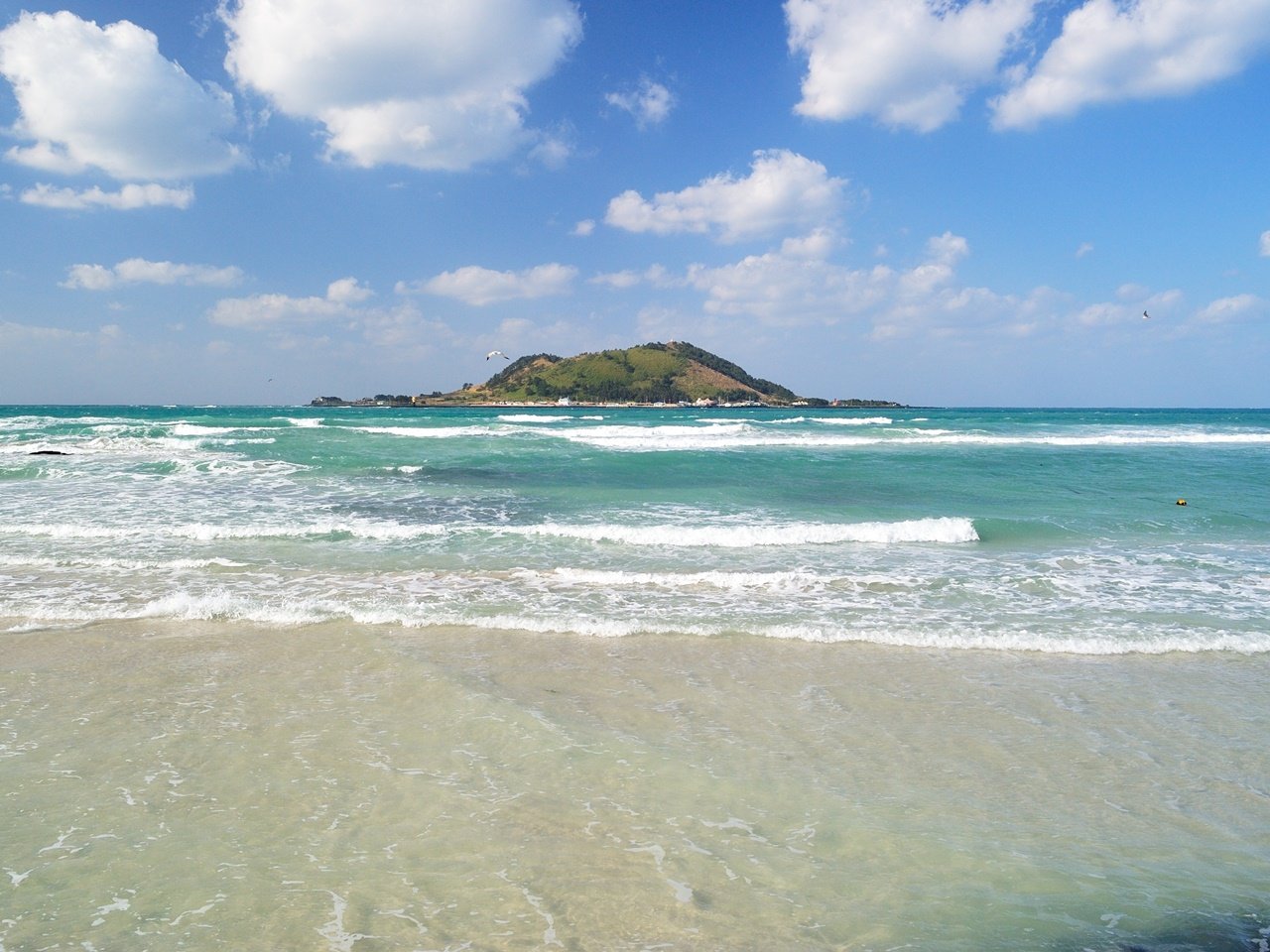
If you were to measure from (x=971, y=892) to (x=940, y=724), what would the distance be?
2139 mm

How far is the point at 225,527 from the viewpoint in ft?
43.5

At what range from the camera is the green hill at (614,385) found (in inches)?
6718

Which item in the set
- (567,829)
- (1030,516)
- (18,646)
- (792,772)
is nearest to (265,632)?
(18,646)

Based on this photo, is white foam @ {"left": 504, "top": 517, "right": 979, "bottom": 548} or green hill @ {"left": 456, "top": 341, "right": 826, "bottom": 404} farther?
green hill @ {"left": 456, "top": 341, "right": 826, "bottom": 404}

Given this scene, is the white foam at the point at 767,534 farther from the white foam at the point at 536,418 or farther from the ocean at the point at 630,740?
the white foam at the point at 536,418

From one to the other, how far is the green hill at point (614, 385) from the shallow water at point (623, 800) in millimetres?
157803

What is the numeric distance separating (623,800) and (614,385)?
7000 inches

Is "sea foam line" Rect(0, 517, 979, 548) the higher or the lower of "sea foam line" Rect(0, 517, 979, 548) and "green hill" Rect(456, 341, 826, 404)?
the lower

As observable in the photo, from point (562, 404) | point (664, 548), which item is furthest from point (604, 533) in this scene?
point (562, 404)

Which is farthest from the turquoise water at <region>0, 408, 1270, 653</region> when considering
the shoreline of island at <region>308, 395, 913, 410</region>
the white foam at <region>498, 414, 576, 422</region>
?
the shoreline of island at <region>308, 395, 913, 410</region>

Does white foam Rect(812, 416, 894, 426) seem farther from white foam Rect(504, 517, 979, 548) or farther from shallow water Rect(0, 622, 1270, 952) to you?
shallow water Rect(0, 622, 1270, 952)

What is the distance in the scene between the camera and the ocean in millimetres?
3371

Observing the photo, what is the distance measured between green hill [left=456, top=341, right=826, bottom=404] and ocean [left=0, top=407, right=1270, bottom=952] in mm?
153766

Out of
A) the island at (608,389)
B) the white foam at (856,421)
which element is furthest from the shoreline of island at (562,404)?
the white foam at (856,421)
